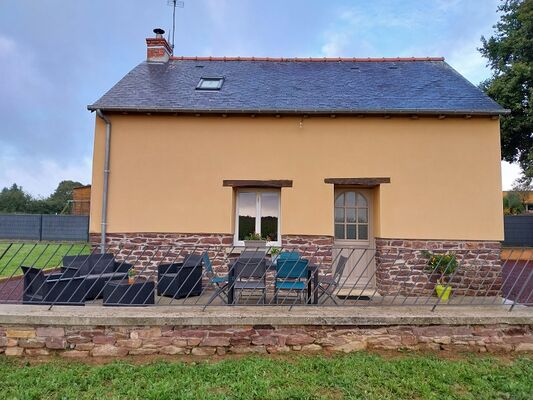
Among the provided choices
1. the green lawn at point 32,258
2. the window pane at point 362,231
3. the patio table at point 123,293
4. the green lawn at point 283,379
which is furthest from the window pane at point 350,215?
the green lawn at point 32,258

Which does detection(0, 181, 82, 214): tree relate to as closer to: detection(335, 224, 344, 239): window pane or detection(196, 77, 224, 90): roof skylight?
detection(196, 77, 224, 90): roof skylight

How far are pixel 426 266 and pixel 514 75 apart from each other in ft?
30.0

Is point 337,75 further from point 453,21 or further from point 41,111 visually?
point 41,111

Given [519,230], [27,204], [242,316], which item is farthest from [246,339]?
[27,204]

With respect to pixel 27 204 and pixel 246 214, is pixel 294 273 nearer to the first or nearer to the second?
pixel 246 214

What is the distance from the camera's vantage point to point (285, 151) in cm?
698

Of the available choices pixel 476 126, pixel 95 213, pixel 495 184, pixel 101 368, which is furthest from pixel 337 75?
pixel 101 368

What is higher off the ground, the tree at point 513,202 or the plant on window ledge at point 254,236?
the tree at point 513,202

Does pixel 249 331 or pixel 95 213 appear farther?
pixel 95 213

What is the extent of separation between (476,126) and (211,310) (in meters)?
6.62

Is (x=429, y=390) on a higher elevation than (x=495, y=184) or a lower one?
lower

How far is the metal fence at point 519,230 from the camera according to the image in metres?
13.5

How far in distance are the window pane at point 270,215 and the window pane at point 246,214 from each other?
0.22 m

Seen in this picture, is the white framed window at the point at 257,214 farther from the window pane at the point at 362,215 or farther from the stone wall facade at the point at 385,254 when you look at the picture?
the window pane at the point at 362,215
